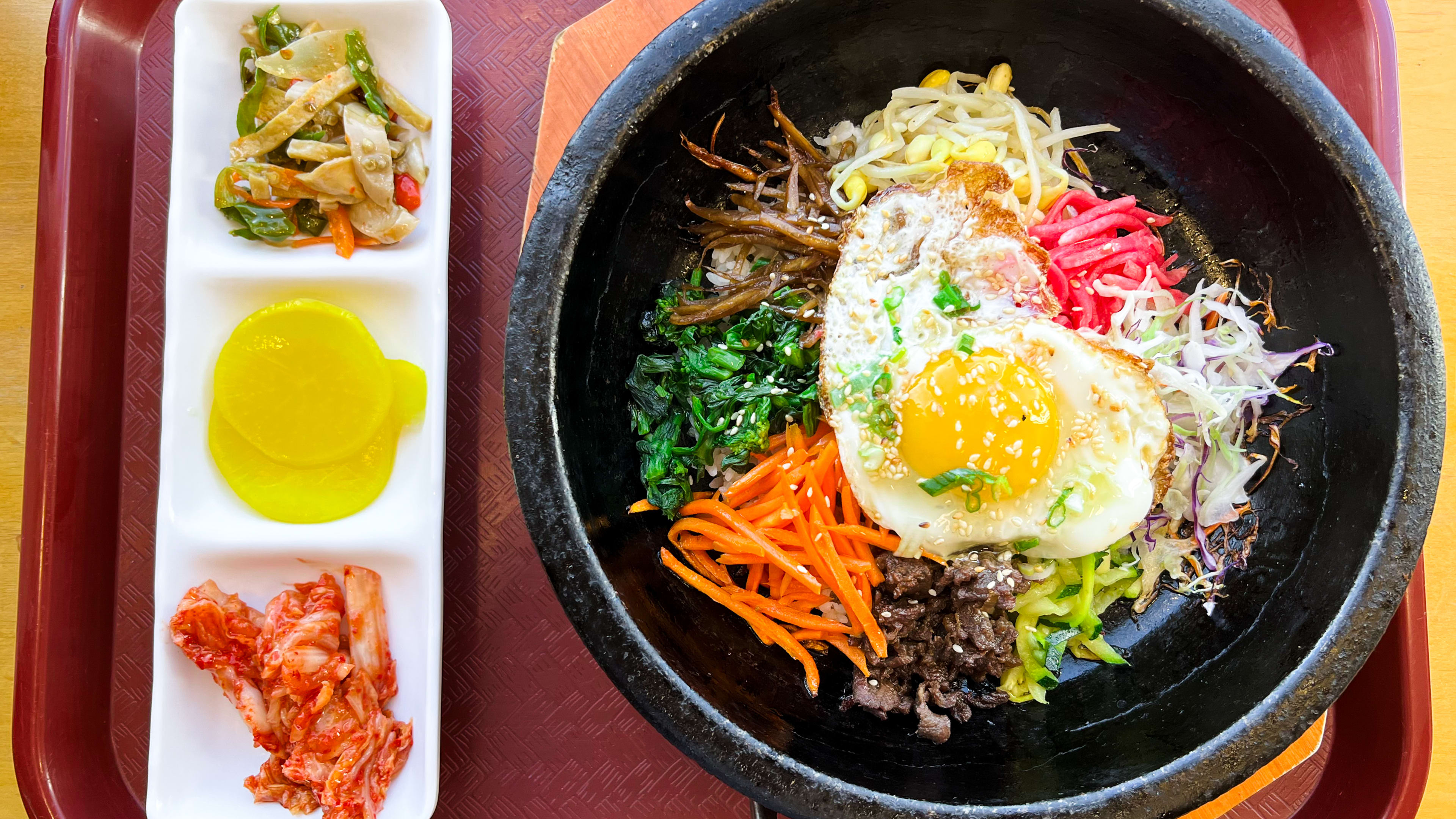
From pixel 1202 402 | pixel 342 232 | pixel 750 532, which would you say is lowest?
pixel 750 532

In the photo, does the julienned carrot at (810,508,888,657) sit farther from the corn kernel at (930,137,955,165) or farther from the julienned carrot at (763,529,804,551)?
the corn kernel at (930,137,955,165)

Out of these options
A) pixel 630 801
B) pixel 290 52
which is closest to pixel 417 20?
pixel 290 52

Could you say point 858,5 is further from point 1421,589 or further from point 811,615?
point 1421,589

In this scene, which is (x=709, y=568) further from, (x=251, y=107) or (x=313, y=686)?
(x=251, y=107)

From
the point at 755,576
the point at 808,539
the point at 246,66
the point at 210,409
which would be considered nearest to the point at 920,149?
the point at 808,539

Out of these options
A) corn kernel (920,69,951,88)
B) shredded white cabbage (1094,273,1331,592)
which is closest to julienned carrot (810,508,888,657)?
shredded white cabbage (1094,273,1331,592)

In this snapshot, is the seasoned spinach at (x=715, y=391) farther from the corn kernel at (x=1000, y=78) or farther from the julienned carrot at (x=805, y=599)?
the corn kernel at (x=1000, y=78)

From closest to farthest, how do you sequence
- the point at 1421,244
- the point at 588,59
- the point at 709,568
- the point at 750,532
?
the point at 750,532 → the point at 709,568 → the point at 588,59 → the point at 1421,244

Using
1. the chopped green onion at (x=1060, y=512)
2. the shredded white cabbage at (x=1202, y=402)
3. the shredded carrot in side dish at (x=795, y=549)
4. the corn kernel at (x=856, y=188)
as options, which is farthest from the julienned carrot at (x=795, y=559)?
the corn kernel at (x=856, y=188)
